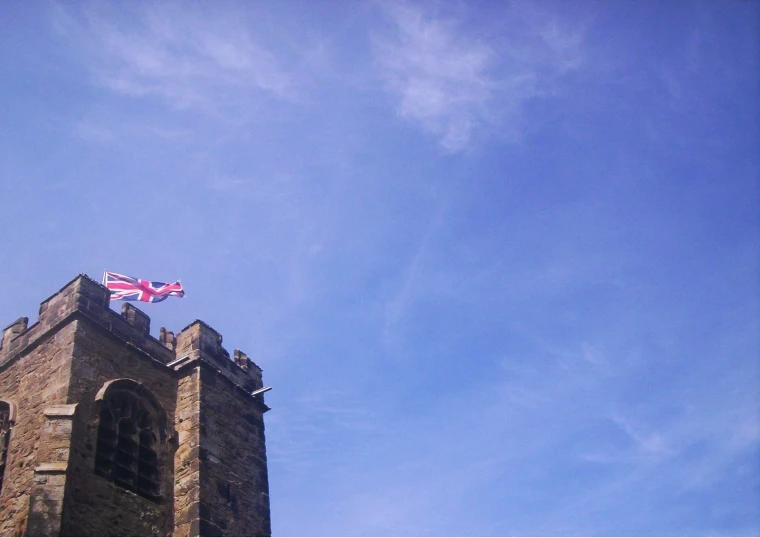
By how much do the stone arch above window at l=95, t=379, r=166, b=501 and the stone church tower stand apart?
0.02 m

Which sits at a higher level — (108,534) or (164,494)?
(164,494)

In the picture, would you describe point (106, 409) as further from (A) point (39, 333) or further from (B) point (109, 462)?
(A) point (39, 333)

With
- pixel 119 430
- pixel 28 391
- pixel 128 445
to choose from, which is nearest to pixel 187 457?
pixel 128 445

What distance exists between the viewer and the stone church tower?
42.5ft

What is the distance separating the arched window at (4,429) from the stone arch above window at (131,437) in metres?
1.89

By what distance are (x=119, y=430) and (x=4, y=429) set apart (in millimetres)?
2370

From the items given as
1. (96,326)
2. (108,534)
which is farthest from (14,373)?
(108,534)

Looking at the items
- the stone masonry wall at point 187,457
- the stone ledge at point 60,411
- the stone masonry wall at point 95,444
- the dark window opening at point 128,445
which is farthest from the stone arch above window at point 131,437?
the stone ledge at point 60,411

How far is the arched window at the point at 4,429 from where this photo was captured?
46.1 feet

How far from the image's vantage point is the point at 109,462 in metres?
14.1

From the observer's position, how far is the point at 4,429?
1470cm

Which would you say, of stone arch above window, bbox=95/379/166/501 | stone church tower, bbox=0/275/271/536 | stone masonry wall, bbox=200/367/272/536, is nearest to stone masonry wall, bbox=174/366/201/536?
stone church tower, bbox=0/275/271/536

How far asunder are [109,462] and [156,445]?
1556mm

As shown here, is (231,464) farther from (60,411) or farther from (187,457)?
(60,411)
